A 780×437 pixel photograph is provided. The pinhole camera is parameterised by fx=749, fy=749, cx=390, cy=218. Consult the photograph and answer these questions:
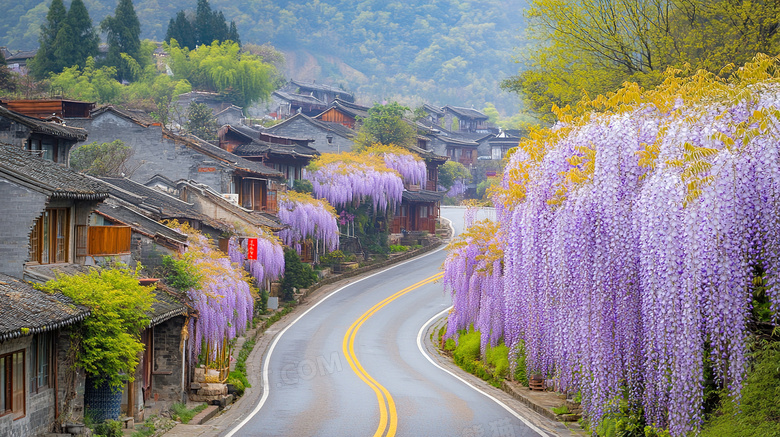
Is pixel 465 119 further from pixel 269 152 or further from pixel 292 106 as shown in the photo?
pixel 269 152

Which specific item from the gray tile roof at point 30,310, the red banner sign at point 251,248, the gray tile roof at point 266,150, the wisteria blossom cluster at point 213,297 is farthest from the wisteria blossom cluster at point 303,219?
the gray tile roof at point 30,310

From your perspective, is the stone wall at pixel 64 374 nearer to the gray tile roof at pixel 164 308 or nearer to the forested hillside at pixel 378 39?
the gray tile roof at pixel 164 308

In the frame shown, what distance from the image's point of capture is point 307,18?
176 meters

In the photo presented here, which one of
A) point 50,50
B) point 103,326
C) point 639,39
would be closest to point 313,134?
point 50,50

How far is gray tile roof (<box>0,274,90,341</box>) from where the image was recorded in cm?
1345

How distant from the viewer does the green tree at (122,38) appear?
78.9 metres

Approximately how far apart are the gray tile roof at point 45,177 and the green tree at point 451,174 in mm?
62688

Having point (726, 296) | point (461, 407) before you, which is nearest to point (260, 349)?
point (461, 407)

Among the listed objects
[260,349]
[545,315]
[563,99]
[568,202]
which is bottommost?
[260,349]

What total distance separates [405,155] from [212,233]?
31.7 meters

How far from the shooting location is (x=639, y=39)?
84.6ft

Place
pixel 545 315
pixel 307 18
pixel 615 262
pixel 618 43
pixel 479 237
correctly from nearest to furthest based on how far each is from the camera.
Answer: pixel 615 262
pixel 545 315
pixel 618 43
pixel 479 237
pixel 307 18

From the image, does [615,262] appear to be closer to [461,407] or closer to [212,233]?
[461,407]

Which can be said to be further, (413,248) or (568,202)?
(413,248)
